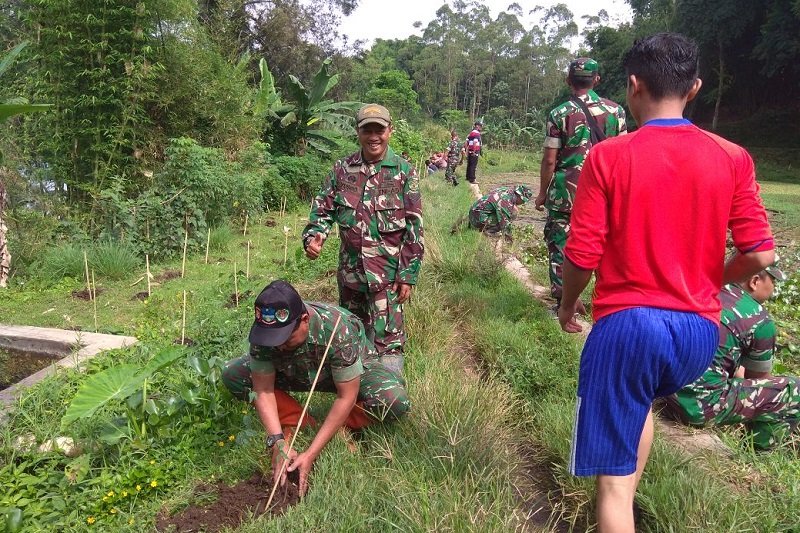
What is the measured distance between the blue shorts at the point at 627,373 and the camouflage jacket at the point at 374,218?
1889 mm

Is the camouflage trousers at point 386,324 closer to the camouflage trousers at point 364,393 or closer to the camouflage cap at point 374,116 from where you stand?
the camouflage trousers at point 364,393

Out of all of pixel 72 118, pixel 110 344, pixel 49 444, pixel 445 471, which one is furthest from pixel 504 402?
pixel 72 118

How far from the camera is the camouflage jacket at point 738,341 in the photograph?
105 inches

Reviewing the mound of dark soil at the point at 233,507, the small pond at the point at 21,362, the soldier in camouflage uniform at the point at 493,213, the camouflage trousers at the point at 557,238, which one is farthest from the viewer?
the soldier in camouflage uniform at the point at 493,213

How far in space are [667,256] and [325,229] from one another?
224 cm

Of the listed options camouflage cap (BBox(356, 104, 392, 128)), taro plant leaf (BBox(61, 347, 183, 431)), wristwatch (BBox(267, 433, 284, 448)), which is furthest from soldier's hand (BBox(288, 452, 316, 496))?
camouflage cap (BBox(356, 104, 392, 128))

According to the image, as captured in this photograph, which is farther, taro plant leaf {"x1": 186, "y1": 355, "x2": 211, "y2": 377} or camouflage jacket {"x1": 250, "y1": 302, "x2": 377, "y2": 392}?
taro plant leaf {"x1": 186, "y1": 355, "x2": 211, "y2": 377}

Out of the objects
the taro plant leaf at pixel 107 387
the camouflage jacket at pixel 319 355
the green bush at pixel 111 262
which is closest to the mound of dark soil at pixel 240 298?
the green bush at pixel 111 262

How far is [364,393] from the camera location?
104 inches

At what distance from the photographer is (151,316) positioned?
489 centimetres

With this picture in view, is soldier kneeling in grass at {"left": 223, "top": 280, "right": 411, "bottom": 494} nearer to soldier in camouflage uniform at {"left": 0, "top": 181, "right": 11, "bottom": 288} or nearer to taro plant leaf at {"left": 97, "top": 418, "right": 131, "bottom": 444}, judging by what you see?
taro plant leaf at {"left": 97, "top": 418, "right": 131, "bottom": 444}

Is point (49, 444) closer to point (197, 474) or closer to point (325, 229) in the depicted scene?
point (197, 474)

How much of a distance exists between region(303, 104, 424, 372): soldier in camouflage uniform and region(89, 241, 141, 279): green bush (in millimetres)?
3575

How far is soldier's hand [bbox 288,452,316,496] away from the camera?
2.26m
